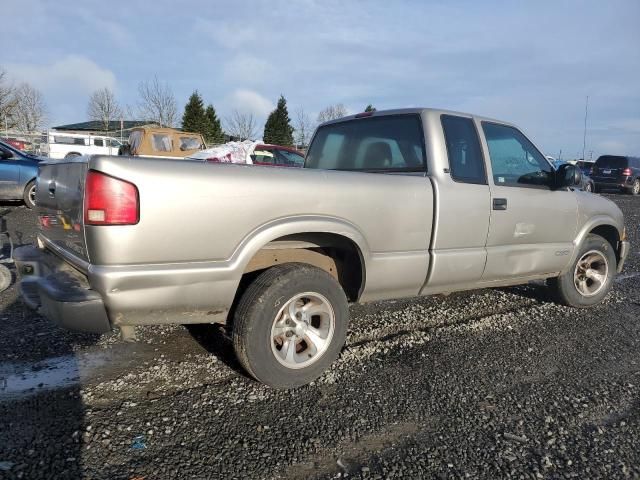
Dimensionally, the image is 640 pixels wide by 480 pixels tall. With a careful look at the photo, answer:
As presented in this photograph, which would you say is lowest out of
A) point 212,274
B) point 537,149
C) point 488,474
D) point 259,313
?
point 488,474

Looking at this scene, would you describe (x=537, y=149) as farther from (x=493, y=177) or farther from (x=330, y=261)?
(x=330, y=261)

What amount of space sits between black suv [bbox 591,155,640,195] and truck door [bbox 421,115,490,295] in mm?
20353

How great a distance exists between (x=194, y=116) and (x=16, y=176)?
2905 centimetres

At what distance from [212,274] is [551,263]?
3.37 m

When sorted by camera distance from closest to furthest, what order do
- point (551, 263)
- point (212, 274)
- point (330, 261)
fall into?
point (212, 274) → point (330, 261) → point (551, 263)

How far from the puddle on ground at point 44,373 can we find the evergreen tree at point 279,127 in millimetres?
36579

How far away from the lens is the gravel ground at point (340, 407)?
229cm

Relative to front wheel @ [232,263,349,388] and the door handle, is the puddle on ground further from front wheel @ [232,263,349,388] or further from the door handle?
the door handle

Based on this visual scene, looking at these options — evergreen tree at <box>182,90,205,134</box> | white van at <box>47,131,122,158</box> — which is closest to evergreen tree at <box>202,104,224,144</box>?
evergreen tree at <box>182,90,205,134</box>

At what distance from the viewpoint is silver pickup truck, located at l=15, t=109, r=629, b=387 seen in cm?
244

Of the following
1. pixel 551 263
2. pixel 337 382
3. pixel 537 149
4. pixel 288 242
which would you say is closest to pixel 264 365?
pixel 337 382

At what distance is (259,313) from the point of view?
282 cm

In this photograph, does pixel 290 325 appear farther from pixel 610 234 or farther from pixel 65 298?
pixel 610 234

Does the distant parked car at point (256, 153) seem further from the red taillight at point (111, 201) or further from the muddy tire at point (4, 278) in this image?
the red taillight at point (111, 201)
